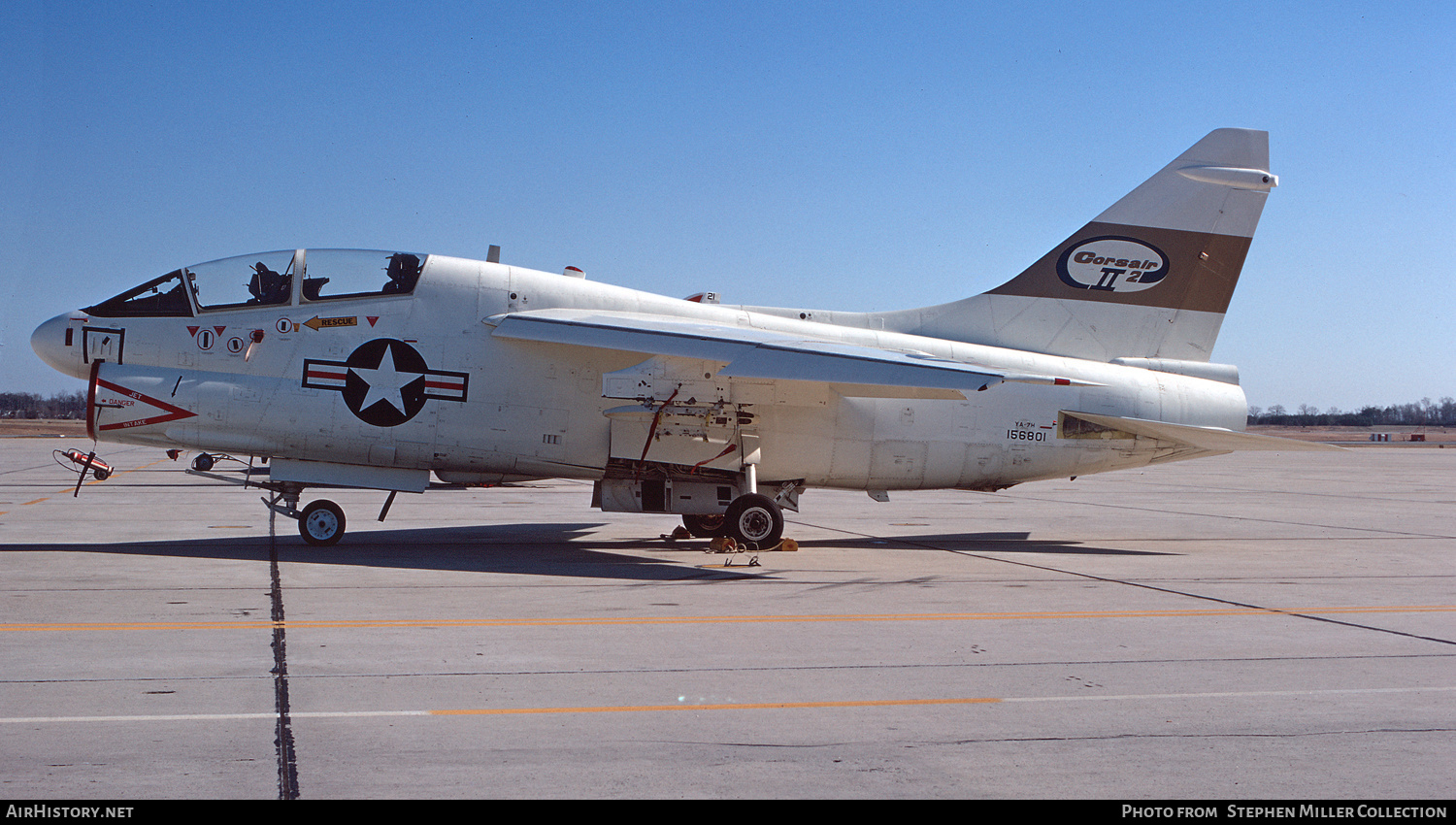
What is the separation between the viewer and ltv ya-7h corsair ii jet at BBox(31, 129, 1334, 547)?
1286 centimetres

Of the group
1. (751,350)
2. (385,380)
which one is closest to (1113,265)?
(751,350)

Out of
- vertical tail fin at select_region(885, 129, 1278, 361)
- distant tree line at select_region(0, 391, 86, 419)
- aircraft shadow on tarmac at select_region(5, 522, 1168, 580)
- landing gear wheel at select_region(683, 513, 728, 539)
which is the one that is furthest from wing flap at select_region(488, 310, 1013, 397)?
distant tree line at select_region(0, 391, 86, 419)

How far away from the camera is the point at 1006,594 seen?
10.5 meters

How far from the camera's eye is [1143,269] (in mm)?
16469

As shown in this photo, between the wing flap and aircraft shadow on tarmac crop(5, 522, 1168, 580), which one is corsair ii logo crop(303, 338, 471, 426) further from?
aircraft shadow on tarmac crop(5, 522, 1168, 580)

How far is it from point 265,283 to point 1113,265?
12.0m

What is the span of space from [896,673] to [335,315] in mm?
9038

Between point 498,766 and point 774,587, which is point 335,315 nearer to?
point 774,587

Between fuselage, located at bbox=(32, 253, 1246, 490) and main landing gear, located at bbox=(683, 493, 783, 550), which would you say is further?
main landing gear, located at bbox=(683, 493, 783, 550)

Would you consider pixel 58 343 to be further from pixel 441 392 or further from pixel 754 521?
pixel 754 521

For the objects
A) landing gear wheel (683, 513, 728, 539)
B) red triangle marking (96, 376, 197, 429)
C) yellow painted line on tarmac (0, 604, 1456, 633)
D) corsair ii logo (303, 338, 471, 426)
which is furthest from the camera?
landing gear wheel (683, 513, 728, 539)

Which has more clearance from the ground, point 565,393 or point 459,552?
point 565,393

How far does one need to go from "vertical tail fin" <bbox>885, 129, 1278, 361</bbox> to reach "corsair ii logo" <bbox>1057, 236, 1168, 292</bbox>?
0.01 metres

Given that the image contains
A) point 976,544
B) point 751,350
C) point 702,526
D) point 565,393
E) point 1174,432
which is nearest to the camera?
point 751,350
